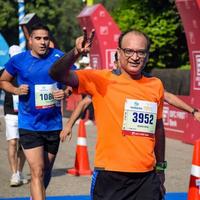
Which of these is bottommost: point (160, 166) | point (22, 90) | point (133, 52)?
point (160, 166)

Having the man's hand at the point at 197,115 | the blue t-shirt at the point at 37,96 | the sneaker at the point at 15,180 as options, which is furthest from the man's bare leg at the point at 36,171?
the sneaker at the point at 15,180

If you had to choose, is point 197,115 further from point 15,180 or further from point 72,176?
point 72,176

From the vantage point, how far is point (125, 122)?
4.26 metres

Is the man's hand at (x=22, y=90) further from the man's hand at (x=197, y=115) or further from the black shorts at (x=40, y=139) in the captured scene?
the man's hand at (x=197, y=115)

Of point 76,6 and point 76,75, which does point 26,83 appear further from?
point 76,6

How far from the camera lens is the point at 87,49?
153 inches

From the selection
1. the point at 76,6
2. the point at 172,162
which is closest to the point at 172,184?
the point at 172,162

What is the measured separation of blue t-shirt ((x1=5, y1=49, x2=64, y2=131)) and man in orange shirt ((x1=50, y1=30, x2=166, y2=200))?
219cm

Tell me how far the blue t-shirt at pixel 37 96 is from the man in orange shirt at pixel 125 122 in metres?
2.19

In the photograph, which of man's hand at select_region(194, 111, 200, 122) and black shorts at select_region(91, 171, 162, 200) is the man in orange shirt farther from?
man's hand at select_region(194, 111, 200, 122)

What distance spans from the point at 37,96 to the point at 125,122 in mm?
2358

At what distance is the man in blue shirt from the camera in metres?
6.40

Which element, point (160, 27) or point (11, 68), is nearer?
point (11, 68)

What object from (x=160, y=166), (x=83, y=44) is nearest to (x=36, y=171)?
(x=160, y=166)
